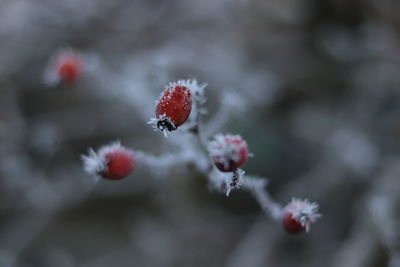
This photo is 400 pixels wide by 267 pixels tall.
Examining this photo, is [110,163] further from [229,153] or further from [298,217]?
[298,217]

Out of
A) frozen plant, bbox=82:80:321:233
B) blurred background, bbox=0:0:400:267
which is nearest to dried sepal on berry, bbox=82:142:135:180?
frozen plant, bbox=82:80:321:233

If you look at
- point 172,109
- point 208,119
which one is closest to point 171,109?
point 172,109

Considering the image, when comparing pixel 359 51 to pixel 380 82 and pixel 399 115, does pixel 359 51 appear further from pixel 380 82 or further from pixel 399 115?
pixel 399 115

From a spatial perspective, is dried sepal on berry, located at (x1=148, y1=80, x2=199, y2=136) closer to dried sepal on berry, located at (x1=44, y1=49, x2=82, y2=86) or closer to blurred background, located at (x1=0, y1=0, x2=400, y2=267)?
dried sepal on berry, located at (x1=44, y1=49, x2=82, y2=86)

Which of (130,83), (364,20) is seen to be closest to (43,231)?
(130,83)

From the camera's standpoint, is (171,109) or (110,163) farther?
(110,163)

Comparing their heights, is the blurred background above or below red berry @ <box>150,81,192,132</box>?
above

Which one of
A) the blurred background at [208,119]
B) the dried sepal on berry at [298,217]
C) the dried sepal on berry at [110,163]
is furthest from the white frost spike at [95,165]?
the blurred background at [208,119]
